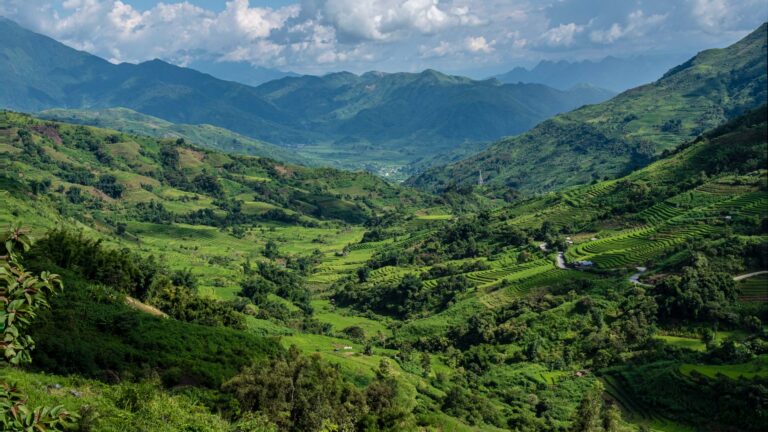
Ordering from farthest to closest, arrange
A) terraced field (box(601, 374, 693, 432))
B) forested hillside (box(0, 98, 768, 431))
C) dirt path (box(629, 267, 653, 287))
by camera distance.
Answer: dirt path (box(629, 267, 653, 287)) < terraced field (box(601, 374, 693, 432)) < forested hillside (box(0, 98, 768, 431))

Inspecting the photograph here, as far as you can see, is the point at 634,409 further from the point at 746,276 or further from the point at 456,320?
the point at 456,320

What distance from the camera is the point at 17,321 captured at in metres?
8.38

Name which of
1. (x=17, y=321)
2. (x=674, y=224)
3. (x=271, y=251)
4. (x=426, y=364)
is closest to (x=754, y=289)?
(x=674, y=224)

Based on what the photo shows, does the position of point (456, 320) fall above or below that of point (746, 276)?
below

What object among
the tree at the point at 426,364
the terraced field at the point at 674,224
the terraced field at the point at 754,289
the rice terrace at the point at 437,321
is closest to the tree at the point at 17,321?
the rice terrace at the point at 437,321

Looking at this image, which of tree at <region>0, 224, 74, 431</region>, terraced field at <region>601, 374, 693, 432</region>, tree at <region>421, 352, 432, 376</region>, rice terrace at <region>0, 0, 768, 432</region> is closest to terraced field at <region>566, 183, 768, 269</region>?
rice terrace at <region>0, 0, 768, 432</region>

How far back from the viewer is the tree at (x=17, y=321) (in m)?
7.95

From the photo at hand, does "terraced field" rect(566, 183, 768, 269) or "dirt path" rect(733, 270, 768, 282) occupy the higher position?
"terraced field" rect(566, 183, 768, 269)

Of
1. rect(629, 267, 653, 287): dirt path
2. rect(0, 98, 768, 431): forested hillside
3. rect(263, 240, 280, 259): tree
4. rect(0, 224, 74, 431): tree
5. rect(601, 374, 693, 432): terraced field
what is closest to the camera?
rect(0, 224, 74, 431): tree

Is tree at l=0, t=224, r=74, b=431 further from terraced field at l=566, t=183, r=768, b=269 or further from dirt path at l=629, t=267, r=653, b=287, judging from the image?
terraced field at l=566, t=183, r=768, b=269

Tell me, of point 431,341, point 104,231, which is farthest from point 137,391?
point 104,231

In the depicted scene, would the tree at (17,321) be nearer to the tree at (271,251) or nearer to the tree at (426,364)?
the tree at (426,364)

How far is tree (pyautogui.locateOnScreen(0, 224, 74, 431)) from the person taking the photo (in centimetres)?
795

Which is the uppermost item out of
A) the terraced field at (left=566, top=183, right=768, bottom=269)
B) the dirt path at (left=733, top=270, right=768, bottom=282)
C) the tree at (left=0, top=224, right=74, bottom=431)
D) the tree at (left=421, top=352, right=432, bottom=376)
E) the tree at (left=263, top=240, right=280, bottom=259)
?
the tree at (left=0, top=224, right=74, bottom=431)
